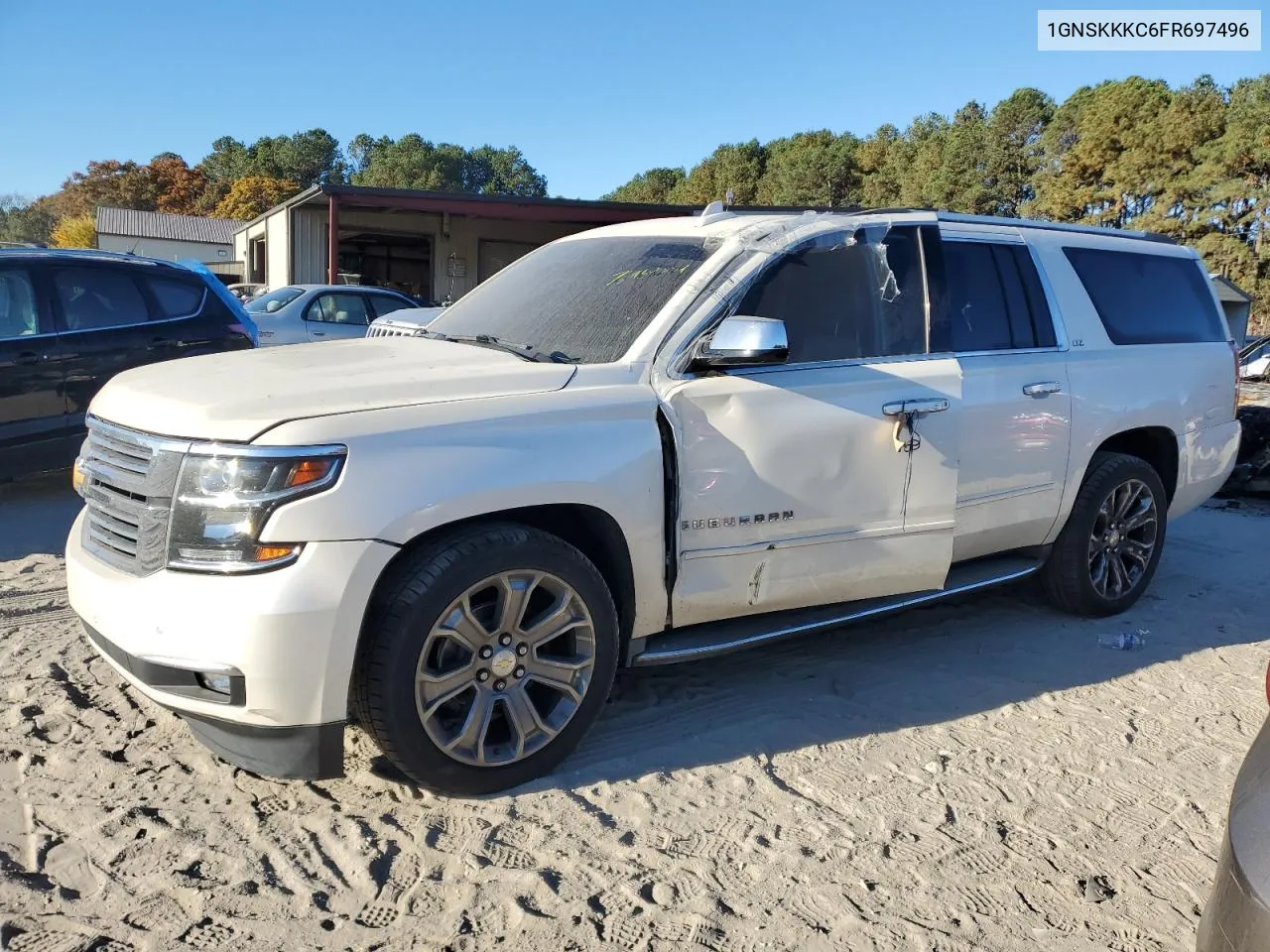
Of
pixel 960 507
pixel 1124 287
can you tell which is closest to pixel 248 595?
pixel 960 507

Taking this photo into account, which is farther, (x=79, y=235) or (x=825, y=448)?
(x=79, y=235)

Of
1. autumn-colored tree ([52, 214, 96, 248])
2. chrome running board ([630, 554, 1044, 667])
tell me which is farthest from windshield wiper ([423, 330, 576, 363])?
autumn-colored tree ([52, 214, 96, 248])

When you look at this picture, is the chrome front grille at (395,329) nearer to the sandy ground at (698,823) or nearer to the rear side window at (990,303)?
the sandy ground at (698,823)

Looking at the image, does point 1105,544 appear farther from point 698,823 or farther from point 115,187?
point 115,187

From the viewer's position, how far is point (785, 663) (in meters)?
4.38

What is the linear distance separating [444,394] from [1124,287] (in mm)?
3897

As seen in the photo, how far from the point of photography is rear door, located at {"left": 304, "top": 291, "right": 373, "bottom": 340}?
12539 mm

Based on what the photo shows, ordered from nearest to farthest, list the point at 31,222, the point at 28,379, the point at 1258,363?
the point at 28,379
the point at 1258,363
the point at 31,222

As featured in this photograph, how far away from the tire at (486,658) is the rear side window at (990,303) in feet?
6.69

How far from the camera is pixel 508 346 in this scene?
12.1 feet

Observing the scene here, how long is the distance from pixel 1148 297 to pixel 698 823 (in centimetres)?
397

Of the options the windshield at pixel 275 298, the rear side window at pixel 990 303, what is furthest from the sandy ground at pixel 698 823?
the windshield at pixel 275 298

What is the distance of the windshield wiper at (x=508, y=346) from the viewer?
3.50 meters

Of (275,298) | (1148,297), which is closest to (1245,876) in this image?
(1148,297)
